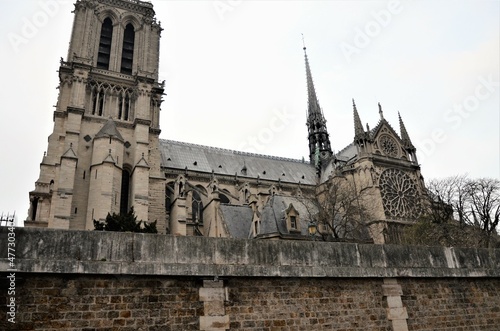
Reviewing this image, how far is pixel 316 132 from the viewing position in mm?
54281

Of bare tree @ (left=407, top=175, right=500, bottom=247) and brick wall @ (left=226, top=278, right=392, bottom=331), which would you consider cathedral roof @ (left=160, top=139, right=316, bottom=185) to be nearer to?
bare tree @ (left=407, top=175, right=500, bottom=247)

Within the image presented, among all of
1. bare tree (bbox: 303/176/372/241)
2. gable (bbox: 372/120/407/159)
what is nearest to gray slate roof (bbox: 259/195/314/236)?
bare tree (bbox: 303/176/372/241)

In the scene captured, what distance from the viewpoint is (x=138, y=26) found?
3659 centimetres

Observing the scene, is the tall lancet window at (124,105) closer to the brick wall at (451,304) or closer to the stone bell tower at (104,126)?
the stone bell tower at (104,126)

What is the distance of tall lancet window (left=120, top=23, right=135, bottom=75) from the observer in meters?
34.4

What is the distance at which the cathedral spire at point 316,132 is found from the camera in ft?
170

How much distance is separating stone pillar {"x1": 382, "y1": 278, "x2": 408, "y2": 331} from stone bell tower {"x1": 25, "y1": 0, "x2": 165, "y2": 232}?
66.3ft

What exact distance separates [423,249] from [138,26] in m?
35.1

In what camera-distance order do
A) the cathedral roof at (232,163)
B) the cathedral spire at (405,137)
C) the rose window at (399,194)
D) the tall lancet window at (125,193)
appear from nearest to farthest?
the tall lancet window at (125,193), the rose window at (399,194), the cathedral roof at (232,163), the cathedral spire at (405,137)


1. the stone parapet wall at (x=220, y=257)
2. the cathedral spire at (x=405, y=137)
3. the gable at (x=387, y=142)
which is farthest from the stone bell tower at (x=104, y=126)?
the cathedral spire at (x=405, y=137)

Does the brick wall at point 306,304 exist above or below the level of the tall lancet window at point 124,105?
below

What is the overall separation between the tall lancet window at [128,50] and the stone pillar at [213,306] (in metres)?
30.8

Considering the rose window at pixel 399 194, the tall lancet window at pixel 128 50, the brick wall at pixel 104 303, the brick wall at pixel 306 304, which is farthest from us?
the rose window at pixel 399 194

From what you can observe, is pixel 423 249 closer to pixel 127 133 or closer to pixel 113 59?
pixel 127 133
